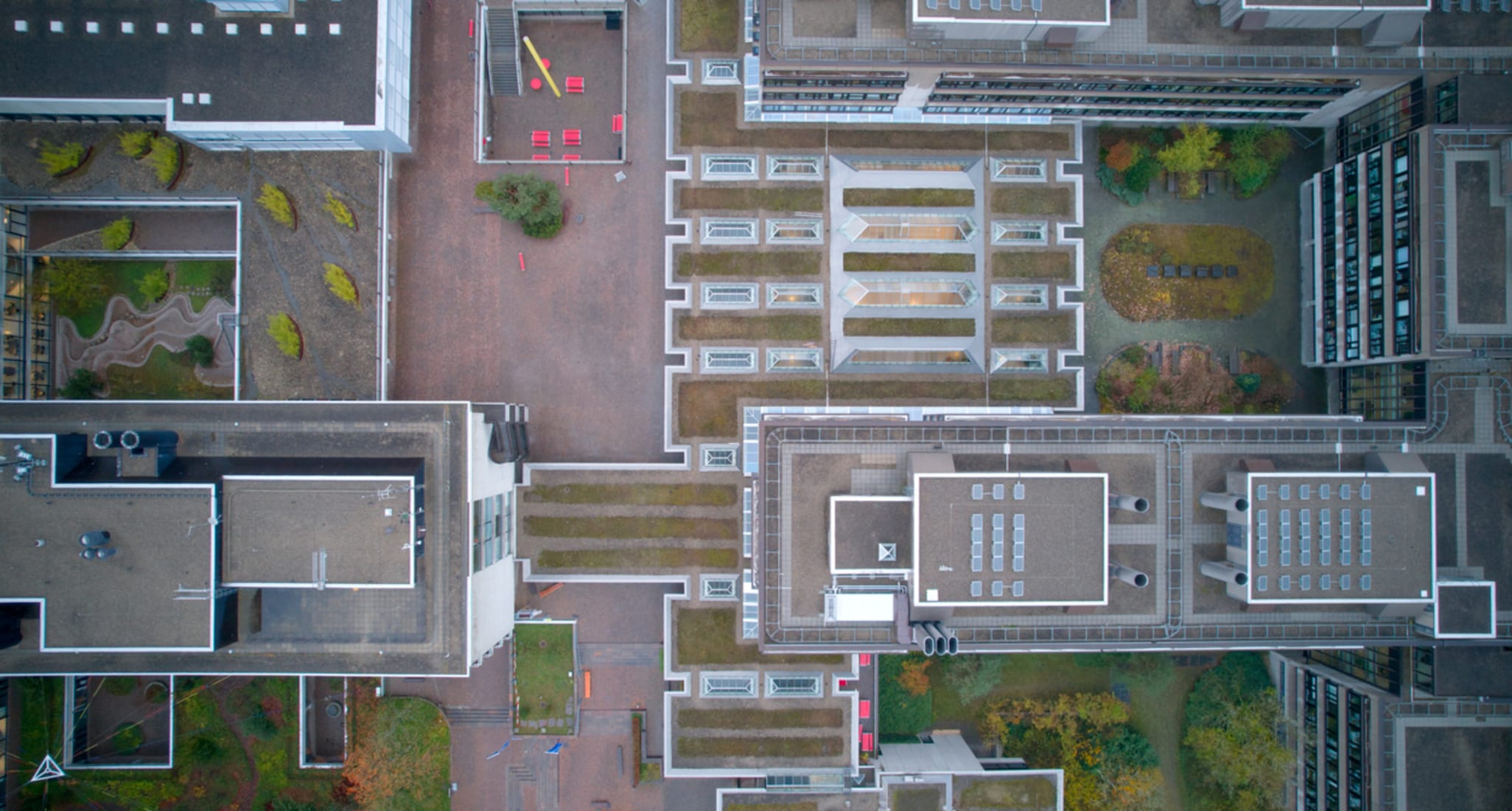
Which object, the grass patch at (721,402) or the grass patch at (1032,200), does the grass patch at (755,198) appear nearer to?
the grass patch at (721,402)

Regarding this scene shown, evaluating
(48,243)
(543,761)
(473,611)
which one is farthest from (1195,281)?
(48,243)

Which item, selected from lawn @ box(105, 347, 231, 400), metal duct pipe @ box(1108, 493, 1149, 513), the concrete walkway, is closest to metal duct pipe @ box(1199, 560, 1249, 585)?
metal duct pipe @ box(1108, 493, 1149, 513)

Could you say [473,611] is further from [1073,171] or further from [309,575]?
[1073,171]

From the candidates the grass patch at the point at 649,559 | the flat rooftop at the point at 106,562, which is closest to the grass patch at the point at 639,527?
the grass patch at the point at 649,559

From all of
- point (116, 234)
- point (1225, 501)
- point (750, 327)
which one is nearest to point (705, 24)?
point (750, 327)

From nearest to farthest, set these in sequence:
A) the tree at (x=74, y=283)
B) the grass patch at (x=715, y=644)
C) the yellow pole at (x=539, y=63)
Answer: the grass patch at (x=715, y=644) → the tree at (x=74, y=283) → the yellow pole at (x=539, y=63)
